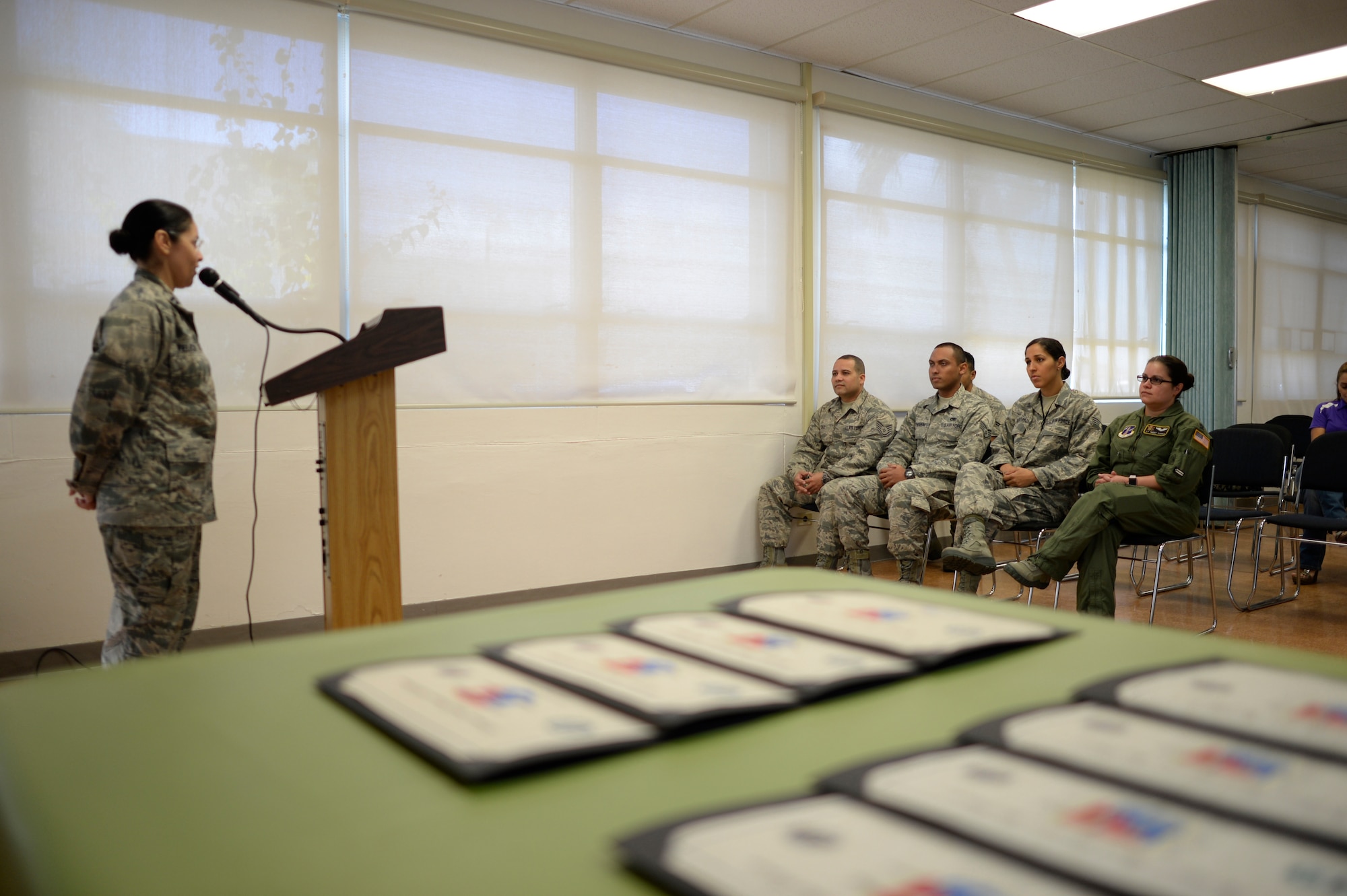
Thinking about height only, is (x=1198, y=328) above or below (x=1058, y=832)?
above

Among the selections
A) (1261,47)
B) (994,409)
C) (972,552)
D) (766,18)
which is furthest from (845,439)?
(1261,47)

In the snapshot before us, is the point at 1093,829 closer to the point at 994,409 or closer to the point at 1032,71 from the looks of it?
the point at 994,409

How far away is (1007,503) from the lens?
4578 millimetres

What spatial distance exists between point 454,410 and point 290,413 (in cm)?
75

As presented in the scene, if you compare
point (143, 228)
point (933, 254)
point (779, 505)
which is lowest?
point (779, 505)

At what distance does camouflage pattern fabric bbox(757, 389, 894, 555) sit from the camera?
17.6 feet

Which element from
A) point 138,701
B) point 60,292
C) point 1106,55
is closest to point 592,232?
point 60,292

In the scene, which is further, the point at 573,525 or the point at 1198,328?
the point at 1198,328

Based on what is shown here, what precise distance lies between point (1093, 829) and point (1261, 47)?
251 inches

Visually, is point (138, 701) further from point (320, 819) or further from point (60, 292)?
point (60, 292)

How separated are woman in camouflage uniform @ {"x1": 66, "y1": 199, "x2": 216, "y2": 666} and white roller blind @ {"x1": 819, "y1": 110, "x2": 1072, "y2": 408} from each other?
4.04 meters

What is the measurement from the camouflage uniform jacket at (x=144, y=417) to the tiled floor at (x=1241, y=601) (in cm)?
340

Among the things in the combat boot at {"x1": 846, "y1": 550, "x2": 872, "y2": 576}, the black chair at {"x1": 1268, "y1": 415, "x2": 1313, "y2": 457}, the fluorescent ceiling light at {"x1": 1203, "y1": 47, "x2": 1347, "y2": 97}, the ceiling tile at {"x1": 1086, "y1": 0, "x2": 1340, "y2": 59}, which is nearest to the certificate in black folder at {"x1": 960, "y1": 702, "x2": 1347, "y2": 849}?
the combat boot at {"x1": 846, "y1": 550, "x2": 872, "y2": 576}

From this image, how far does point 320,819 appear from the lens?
0.64 metres
